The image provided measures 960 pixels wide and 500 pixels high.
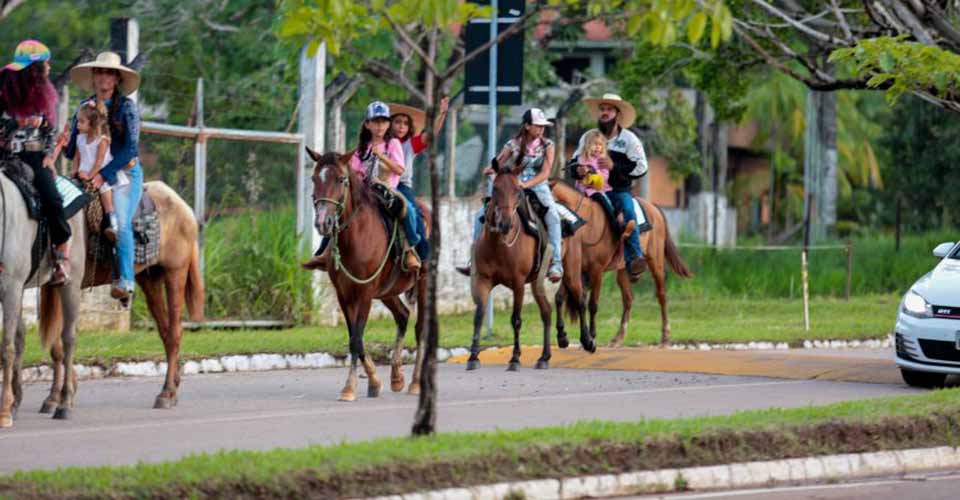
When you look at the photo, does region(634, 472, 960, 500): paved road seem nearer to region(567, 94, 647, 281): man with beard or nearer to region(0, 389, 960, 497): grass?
region(0, 389, 960, 497): grass

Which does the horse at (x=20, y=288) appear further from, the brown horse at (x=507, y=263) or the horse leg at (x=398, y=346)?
the brown horse at (x=507, y=263)

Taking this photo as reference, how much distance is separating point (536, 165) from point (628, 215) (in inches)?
108

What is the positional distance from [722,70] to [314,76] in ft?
30.4

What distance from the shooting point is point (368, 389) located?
16.9 m

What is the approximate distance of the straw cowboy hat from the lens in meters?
18.3

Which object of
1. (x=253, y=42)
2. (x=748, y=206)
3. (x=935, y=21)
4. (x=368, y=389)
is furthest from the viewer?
(x=748, y=206)

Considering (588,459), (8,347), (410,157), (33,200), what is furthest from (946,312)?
(8,347)

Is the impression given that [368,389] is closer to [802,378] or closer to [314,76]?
[802,378]

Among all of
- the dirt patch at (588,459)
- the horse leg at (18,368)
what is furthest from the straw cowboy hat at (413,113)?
the dirt patch at (588,459)

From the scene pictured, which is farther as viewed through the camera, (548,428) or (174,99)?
(174,99)

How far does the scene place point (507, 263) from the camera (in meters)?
19.9

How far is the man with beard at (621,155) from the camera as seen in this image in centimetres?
2214

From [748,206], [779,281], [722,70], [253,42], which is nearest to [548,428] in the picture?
[722,70]

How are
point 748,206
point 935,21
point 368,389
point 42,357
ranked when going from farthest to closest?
point 748,206 < point 935,21 < point 42,357 < point 368,389
